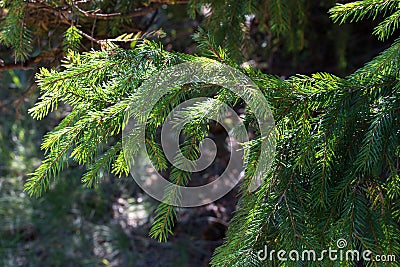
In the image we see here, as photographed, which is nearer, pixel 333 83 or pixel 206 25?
pixel 333 83

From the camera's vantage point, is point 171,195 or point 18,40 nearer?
point 171,195

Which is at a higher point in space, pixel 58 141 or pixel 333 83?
pixel 333 83

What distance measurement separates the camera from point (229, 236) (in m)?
1.04

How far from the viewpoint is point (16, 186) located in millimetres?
2971

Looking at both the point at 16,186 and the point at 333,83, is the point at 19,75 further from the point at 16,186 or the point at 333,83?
the point at 333,83

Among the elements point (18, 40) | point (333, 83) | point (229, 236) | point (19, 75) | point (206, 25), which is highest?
point (19, 75)

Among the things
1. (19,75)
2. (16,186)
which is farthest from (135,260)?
(19,75)

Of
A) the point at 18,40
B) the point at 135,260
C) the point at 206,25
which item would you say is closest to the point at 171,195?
the point at 18,40

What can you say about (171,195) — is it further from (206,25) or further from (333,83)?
(206,25)

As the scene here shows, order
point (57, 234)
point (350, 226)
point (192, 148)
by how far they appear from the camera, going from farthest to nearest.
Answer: point (57, 234) < point (192, 148) < point (350, 226)

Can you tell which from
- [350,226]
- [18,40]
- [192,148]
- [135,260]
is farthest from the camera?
[135,260]

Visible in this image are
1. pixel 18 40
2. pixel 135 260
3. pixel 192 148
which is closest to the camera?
pixel 192 148

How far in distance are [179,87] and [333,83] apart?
302 millimetres

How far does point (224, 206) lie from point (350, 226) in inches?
71.5
